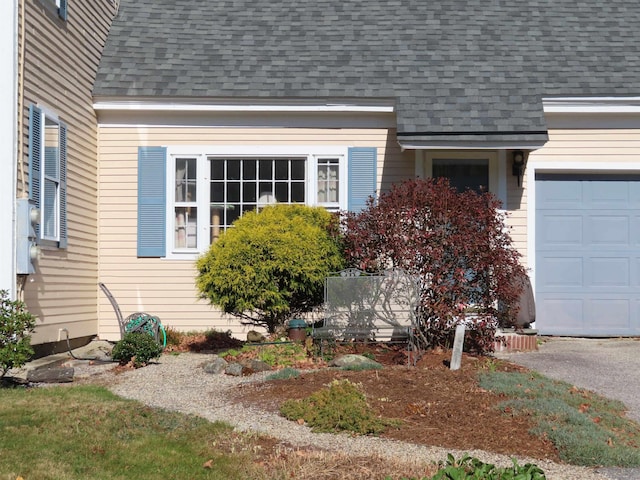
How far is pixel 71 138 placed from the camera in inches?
452

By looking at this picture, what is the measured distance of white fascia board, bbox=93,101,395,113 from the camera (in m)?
12.5

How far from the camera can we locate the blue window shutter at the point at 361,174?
12523mm

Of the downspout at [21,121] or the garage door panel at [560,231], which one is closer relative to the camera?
the downspout at [21,121]

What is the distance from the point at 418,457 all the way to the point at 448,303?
12.7 ft

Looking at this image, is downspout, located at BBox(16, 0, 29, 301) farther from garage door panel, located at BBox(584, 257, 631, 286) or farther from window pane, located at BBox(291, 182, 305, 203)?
garage door panel, located at BBox(584, 257, 631, 286)

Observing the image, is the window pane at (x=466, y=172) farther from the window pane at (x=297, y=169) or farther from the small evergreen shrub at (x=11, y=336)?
the small evergreen shrub at (x=11, y=336)

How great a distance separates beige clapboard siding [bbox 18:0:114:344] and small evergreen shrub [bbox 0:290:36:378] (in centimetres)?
144

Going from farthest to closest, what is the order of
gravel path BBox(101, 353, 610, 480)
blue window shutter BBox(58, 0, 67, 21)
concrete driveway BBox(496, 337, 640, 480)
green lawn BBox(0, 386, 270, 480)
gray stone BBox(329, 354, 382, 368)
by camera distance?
blue window shutter BBox(58, 0, 67, 21) < gray stone BBox(329, 354, 382, 368) < concrete driveway BBox(496, 337, 640, 480) < gravel path BBox(101, 353, 610, 480) < green lawn BBox(0, 386, 270, 480)

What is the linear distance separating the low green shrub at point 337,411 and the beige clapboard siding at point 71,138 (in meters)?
4.18

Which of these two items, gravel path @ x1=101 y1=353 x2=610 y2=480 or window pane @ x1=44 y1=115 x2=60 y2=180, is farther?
window pane @ x1=44 y1=115 x2=60 y2=180

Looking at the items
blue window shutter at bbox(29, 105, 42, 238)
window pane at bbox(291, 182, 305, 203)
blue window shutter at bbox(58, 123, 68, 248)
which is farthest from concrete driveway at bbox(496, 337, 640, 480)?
blue window shutter at bbox(29, 105, 42, 238)

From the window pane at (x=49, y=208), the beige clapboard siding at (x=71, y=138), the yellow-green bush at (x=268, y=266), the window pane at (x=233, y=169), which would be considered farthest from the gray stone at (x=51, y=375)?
the window pane at (x=233, y=169)

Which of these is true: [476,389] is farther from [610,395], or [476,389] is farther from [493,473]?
[493,473]

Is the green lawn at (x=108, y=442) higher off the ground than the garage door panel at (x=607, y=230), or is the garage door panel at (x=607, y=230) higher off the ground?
the garage door panel at (x=607, y=230)
